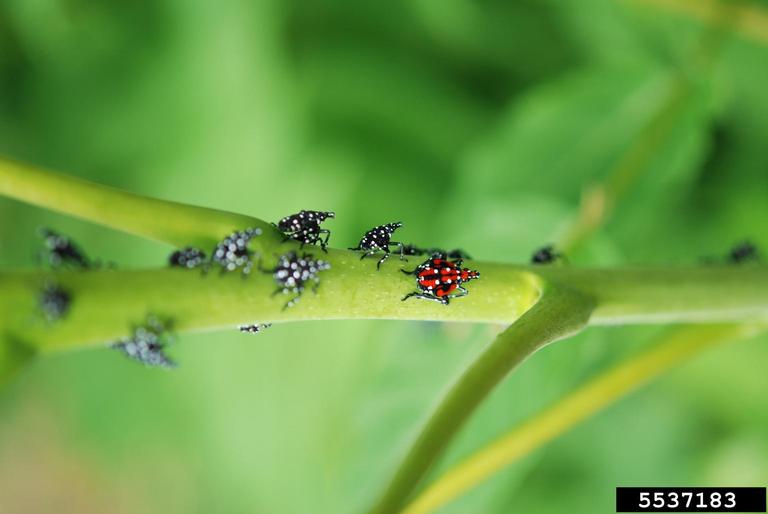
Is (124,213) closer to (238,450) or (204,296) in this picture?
(204,296)

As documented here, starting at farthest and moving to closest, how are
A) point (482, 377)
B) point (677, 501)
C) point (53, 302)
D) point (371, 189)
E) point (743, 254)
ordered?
point (371, 189)
point (677, 501)
point (743, 254)
point (482, 377)
point (53, 302)

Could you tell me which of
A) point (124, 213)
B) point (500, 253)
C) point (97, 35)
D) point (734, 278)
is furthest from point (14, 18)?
point (734, 278)

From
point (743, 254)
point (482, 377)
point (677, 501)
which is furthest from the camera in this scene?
point (677, 501)

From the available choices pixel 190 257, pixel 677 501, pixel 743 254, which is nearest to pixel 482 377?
pixel 190 257

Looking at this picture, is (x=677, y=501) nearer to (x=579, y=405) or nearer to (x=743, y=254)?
(x=579, y=405)

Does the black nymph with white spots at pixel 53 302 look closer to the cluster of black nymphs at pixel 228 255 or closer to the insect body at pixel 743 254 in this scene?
the cluster of black nymphs at pixel 228 255

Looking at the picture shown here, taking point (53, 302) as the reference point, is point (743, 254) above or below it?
above

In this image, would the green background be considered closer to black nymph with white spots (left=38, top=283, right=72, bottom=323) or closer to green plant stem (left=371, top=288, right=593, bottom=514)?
green plant stem (left=371, top=288, right=593, bottom=514)
